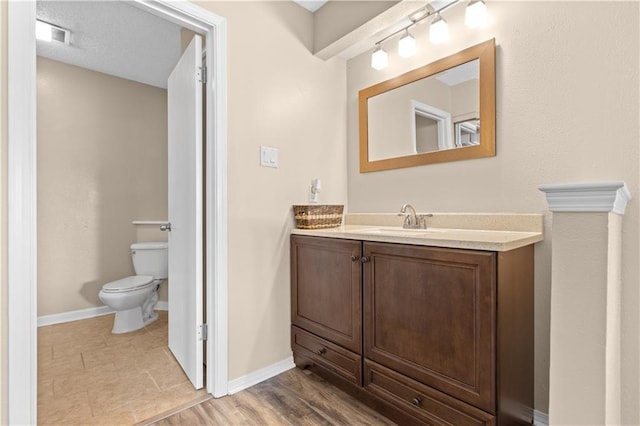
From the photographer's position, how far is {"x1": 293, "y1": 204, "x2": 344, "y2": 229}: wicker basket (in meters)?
1.94

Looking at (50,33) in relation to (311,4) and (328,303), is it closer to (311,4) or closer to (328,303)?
(311,4)

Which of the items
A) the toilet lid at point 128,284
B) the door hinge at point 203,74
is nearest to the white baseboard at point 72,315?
the toilet lid at point 128,284

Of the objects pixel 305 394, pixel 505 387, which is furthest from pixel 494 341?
pixel 305 394

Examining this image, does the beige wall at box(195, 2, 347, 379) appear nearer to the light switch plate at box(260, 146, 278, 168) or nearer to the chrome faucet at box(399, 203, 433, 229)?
the light switch plate at box(260, 146, 278, 168)

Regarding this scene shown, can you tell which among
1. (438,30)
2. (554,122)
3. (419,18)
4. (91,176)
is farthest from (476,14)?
(91,176)

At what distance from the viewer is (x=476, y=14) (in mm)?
1594

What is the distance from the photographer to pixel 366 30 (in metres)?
1.85

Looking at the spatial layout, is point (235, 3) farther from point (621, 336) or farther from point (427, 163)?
point (621, 336)

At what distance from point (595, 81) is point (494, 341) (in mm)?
1131

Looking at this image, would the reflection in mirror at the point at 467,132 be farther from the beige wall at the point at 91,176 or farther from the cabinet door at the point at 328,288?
the beige wall at the point at 91,176

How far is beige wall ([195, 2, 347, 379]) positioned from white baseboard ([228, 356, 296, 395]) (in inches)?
1.1

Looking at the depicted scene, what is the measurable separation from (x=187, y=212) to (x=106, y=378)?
1085 millimetres

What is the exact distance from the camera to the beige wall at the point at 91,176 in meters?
2.78

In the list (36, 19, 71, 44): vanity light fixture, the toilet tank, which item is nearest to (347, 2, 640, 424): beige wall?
the toilet tank
